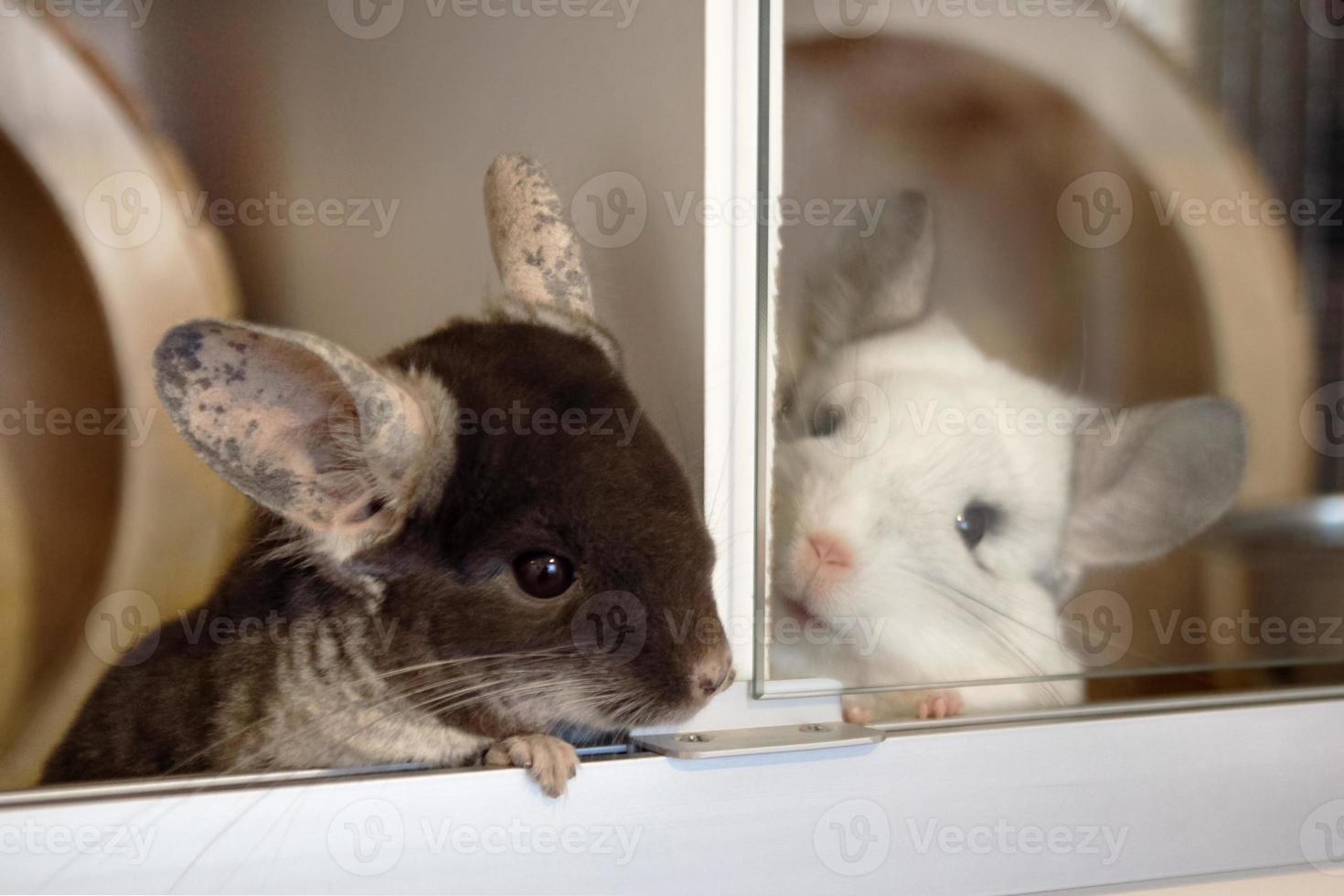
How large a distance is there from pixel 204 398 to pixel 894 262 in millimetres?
878

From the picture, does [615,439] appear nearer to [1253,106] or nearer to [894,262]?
[894,262]

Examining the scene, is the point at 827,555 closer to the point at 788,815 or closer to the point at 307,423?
the point at 788,815

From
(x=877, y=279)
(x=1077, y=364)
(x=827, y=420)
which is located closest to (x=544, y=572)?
(x=827, y=420)

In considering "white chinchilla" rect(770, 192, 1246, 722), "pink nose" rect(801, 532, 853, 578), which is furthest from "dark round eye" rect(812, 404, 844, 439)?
"pink nose" rect(801, 532, 853, 578)

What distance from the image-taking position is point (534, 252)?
1327 millimetres

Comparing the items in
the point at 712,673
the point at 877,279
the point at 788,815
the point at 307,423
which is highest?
the point at 877,279

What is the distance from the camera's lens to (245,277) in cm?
148

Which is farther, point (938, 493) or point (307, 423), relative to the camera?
point (938, 493)

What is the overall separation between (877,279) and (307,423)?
78 cm

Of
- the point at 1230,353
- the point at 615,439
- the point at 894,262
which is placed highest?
the point at 894,262

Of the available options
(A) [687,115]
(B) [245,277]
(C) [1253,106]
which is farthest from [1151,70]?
(B) [245,277]

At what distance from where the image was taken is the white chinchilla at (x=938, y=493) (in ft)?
4.51

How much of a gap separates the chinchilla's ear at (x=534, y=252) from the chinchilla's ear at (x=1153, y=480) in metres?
0.64

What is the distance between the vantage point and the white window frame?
39.4 inches
